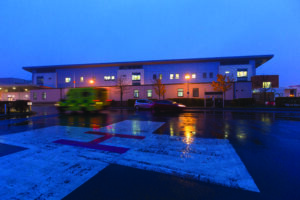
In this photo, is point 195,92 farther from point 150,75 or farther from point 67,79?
point 67,79

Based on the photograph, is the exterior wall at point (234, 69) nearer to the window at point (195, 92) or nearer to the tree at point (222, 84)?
the tree at point (222, 84)

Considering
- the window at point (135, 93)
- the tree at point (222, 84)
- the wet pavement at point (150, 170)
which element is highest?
the tree at point (222, 84)

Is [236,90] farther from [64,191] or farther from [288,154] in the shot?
[64,191]

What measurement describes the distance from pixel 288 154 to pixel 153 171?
160 inches

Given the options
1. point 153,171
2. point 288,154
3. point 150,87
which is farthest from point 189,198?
point 150,87

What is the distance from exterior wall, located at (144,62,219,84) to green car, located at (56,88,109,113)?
21.8 meters

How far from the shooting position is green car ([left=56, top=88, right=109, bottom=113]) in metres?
12.8

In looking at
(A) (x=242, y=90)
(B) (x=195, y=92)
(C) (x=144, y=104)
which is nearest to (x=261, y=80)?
(A) (x=242, y=90)

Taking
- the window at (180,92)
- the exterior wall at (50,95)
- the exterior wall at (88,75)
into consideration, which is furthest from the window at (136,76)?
the exterior wall at (50,95)

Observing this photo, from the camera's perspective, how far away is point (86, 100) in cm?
1291

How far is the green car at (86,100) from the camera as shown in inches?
505

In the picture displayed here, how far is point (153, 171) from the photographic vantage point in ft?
9.56

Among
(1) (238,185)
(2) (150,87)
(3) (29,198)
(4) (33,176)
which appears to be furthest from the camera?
(2) (150,87)

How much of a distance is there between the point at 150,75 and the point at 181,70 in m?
8.23
